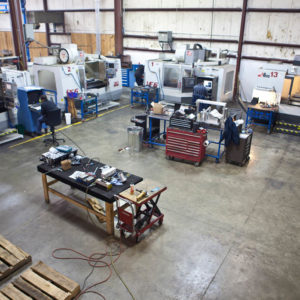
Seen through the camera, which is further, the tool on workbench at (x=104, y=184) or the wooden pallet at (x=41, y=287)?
the tool on workbench at (x=104, y=184)

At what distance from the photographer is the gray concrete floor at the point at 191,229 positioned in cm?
395

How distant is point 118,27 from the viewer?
50.7ft

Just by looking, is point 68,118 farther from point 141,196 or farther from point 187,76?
point 141,196

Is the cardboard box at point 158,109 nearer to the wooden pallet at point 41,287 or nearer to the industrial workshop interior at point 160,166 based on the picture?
Answer: the industrial workshop interior at point 160,166

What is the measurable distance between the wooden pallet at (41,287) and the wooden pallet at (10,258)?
25 centimetres

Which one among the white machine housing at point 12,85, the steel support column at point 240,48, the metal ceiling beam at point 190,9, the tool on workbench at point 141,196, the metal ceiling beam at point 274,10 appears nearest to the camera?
the tool on workbench at point 141,196

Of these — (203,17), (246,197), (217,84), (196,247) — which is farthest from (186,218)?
(203,17)

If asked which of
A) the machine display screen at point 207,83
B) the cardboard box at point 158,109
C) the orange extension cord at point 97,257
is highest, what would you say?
the machine display screen at point 207,83

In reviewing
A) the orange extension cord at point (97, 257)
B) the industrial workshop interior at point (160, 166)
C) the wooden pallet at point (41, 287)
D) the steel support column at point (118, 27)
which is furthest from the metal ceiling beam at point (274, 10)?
the wooden pallet at point (41, 287)

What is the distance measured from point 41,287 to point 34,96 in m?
6.22

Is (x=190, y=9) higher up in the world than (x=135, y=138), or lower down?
higher up

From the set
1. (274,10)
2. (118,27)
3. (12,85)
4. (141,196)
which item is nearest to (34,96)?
(12,85)

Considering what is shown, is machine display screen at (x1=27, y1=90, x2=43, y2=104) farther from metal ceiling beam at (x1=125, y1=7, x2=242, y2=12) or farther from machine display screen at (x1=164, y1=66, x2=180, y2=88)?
metal ceiling beam at (x1=125, y1=7, x2=242, y2=12)

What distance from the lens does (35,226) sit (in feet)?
16.3
